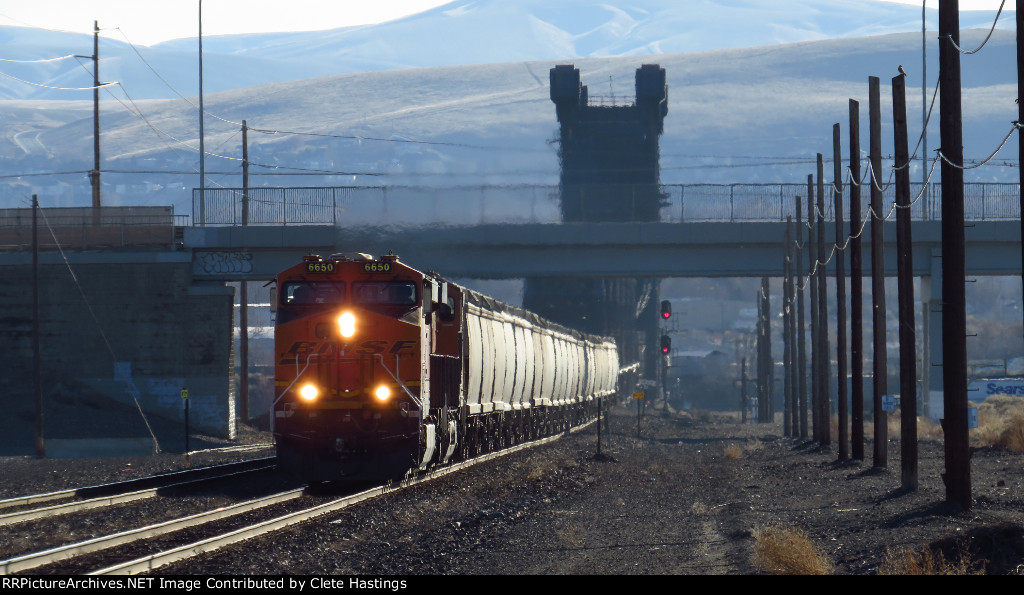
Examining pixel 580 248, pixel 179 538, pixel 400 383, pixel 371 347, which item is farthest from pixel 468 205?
pixel 179 538

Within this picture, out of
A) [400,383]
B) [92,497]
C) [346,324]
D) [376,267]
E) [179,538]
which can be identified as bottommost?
[92,497]

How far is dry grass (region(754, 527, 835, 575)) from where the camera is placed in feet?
39.9

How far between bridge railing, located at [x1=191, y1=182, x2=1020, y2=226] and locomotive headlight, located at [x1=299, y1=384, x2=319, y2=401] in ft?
77.9

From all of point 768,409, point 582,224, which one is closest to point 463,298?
point 582,224

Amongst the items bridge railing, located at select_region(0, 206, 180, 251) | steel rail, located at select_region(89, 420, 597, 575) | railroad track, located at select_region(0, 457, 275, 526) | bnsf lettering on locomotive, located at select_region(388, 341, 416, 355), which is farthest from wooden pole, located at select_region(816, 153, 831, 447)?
bridge railing, located at select_region(0, 206, 180, 251)

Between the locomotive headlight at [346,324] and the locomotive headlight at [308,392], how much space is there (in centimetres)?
111

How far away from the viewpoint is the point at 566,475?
90.5 ft

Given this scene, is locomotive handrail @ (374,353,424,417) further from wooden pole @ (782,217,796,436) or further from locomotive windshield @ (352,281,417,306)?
wooden pole @ (782,217,796,436)

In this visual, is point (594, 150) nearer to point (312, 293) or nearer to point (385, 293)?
point (385, 293)

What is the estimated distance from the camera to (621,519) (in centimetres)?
1862

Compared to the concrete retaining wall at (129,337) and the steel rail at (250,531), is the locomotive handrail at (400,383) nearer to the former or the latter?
the steel rail at (250,531)

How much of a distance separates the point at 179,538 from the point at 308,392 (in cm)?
627

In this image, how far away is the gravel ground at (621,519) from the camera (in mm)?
13086

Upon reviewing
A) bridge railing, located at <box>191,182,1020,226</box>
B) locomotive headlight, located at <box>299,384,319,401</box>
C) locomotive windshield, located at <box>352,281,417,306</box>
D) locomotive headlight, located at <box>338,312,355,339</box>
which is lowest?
locomotive headlight, located at <box>299,384,319,401</box>
